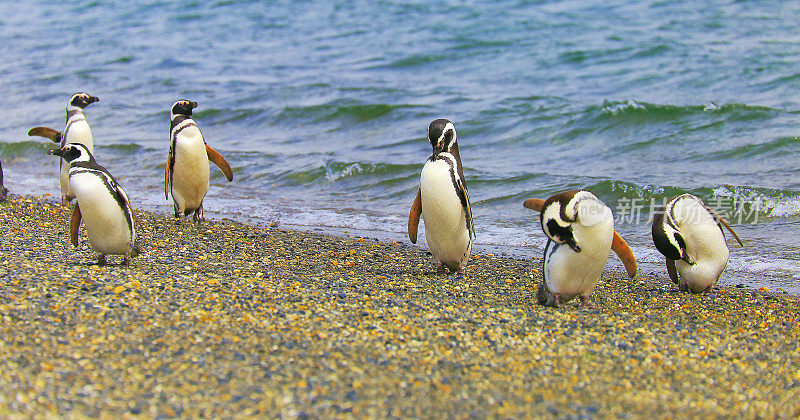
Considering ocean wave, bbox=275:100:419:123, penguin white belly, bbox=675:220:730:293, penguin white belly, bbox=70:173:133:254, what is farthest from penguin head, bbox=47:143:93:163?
ocean wave, bbox=275:100:419:123

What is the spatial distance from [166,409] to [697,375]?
222 cm

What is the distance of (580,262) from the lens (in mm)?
4492

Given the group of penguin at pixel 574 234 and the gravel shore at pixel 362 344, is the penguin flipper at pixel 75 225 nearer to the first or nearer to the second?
the gravel shore at pixel 362 344

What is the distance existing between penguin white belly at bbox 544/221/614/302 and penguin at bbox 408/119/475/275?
2.87 feet

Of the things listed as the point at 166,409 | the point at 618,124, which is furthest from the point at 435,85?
the point at 166,409

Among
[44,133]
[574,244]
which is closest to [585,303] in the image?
[574,244]

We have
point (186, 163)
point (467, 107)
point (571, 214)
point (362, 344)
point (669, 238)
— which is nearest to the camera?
point (362, 344)

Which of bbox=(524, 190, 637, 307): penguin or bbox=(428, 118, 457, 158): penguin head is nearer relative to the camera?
bbox=(524, 190, 637, 307): penguin

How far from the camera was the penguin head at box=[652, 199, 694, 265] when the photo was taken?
16.2ft

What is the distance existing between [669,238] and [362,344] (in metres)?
2.15

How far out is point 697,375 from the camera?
3617mm

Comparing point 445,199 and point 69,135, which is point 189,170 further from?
point 445,199

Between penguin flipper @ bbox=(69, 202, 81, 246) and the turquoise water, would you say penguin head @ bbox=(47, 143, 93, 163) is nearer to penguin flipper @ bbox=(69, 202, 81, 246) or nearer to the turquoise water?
penguin flipper @ bbox=(69, 202, 81, 246)

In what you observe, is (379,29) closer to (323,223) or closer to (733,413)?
(323,223)
